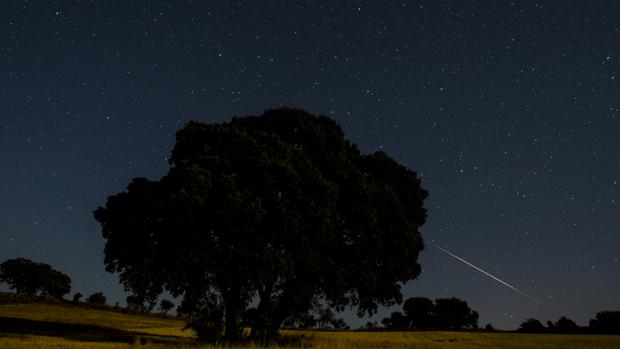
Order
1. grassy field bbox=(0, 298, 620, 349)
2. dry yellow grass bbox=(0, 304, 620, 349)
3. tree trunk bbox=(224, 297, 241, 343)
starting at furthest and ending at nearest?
1. grassy field bbox=(0, 298, 620, 349)
2. tree trunk bbox=(224, 297, 241, 343)
3. dry yellow grass bbox=(0, 304, 620, 349)

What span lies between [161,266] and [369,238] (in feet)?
42.3

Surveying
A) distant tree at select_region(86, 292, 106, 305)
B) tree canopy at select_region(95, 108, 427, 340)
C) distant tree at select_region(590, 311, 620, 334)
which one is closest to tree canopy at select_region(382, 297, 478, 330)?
distant tree at select_region(590, 311, 620, 334)

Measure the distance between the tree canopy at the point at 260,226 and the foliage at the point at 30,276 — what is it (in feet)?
383

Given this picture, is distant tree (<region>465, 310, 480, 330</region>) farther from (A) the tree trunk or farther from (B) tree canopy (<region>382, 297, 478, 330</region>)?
(A) the tree trunk

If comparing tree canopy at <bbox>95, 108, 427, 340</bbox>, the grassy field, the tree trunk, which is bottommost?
the grassy field

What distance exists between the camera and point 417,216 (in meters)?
41.5

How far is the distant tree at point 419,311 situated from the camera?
145 meters

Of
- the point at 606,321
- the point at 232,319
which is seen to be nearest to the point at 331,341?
the point at 232,319

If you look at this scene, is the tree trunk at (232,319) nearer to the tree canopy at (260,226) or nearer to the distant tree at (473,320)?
the tree canopy at (260,226)

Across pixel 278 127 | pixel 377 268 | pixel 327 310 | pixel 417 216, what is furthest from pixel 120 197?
pixel 417 216

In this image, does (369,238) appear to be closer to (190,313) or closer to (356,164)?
(356,164)

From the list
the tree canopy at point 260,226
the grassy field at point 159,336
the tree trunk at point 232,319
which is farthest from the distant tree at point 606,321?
the tree trunk at point 232,319

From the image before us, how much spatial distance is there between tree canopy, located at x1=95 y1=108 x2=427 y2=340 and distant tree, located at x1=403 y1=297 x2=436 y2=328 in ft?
372

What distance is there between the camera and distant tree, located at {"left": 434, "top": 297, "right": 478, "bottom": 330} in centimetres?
14350
